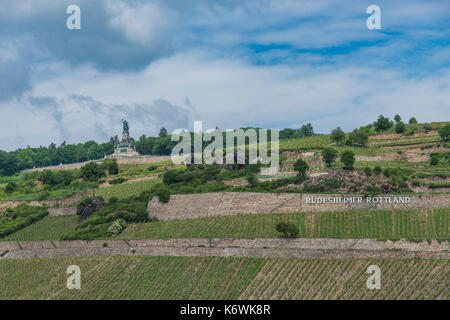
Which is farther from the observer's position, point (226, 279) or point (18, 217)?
point (18, 217)

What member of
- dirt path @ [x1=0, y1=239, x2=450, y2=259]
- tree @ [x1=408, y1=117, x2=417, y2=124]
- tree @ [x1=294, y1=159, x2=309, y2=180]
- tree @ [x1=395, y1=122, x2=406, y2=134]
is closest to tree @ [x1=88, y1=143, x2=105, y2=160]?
tree @ [x1=408, y1=117, x2=417, y2=124]

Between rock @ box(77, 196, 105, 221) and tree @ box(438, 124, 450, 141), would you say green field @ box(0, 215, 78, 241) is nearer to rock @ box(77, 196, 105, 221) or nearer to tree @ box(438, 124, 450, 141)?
rock @ box(77, 196, 105, 221)

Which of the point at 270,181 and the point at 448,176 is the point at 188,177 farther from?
the point at 448,176

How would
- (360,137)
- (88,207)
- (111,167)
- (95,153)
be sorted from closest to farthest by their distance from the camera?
(88,207), (360,137), (111,167), (95,153)

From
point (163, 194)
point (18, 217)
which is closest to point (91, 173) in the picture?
point (18, 217)

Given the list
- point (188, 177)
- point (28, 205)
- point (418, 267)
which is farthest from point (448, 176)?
point (28, 205)

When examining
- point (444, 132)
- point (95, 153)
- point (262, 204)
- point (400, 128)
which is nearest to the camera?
point (262, 204)

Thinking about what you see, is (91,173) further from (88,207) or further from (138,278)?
(138,278)
